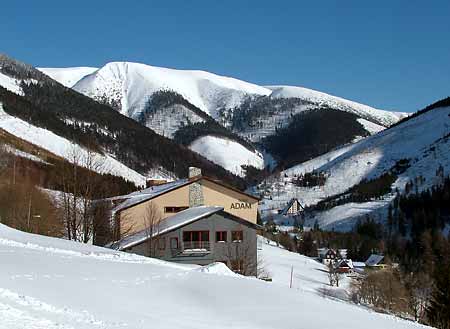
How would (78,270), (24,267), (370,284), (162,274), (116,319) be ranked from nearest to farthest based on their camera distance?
1. (116,319)
2. (24,267)
3. (78,270)
4. (162,274)
5. (370,284)

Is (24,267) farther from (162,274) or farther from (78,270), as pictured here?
(162,274)

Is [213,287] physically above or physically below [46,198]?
below

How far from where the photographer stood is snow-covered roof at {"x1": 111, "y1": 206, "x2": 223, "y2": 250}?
42.2 m

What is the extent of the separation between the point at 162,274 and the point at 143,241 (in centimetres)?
2241

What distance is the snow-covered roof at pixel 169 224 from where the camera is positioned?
42.2 meters

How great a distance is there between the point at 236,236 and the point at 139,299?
29.9 m

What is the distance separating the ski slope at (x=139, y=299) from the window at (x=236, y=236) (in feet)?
73.3

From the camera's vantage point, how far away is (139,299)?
15.2 metres

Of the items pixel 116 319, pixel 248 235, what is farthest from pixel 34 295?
pixel 248 235

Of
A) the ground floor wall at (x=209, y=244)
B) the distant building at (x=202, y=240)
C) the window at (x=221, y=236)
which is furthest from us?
the window at (x=221, y=236)

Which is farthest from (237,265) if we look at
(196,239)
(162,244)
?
(162,244)

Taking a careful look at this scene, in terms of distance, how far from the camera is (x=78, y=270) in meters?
18.4

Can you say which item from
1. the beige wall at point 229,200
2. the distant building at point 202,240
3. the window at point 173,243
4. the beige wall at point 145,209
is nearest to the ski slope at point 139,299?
the distant building at point 202,240

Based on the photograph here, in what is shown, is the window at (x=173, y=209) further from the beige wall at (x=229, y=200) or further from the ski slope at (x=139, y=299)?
the ski slope at (x=139, y=299)
